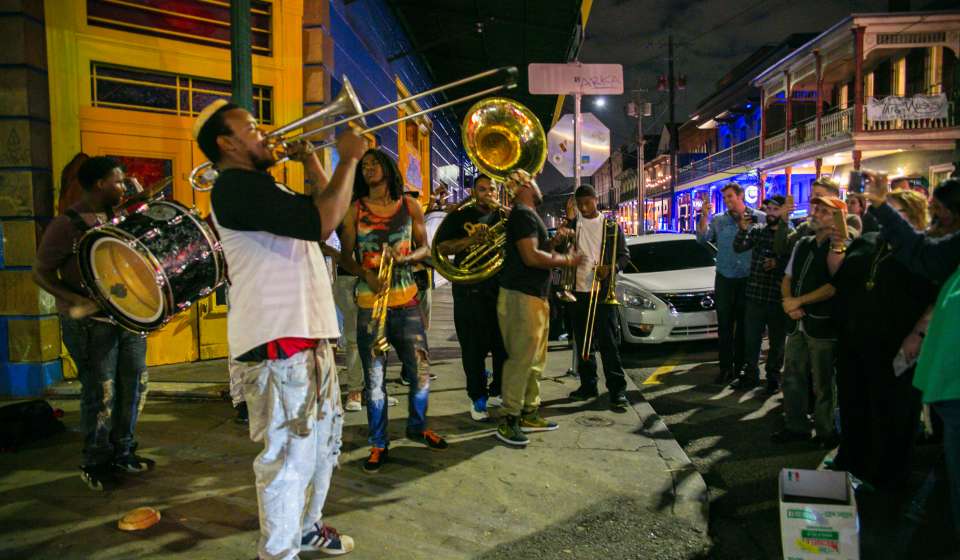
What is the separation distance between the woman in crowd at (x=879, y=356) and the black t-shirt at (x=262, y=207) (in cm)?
327

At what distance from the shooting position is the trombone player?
209 inches

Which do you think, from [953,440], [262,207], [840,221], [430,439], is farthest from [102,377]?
[840,221]

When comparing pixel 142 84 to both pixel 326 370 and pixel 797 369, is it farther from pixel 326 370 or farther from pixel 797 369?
pixel 797 369

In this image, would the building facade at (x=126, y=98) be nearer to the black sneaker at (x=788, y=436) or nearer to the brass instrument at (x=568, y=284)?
the brass instrument at (x=568, y=284)

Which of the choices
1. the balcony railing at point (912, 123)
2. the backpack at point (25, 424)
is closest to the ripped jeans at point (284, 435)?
the backpack at point (25, 424)

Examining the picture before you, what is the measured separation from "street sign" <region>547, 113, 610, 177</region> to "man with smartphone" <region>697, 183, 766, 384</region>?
1.82 metres

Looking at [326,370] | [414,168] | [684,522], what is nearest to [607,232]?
[684,522]

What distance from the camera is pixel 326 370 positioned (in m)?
2.84

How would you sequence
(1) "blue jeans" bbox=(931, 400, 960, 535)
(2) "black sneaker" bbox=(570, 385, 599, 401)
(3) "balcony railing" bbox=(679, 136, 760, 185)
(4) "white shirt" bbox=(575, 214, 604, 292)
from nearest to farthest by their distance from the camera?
(1) "blue jeans" bbox=(931, 400, 960, 535) → (2) "black sneaker" bbox=(570, 385, 599, 401) → (4) "white shirt" bbox=(575, 214, 604, 292) → (3) "balcony railing" bbox=(679, 136, 760, 185)

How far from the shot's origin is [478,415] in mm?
5340

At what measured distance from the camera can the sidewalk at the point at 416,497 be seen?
10.4 ft

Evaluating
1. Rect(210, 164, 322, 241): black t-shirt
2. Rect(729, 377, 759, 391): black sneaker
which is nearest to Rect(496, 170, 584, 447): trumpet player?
Rect(210, 164, 322, 241): black t-shirt

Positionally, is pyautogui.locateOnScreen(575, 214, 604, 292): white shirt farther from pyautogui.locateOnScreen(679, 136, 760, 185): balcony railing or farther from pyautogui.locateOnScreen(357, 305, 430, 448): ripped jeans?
pyautogui.locateOnScreen(679, 136, 760, 185): balcony railing

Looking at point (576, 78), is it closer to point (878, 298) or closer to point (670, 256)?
point (670, 256)
